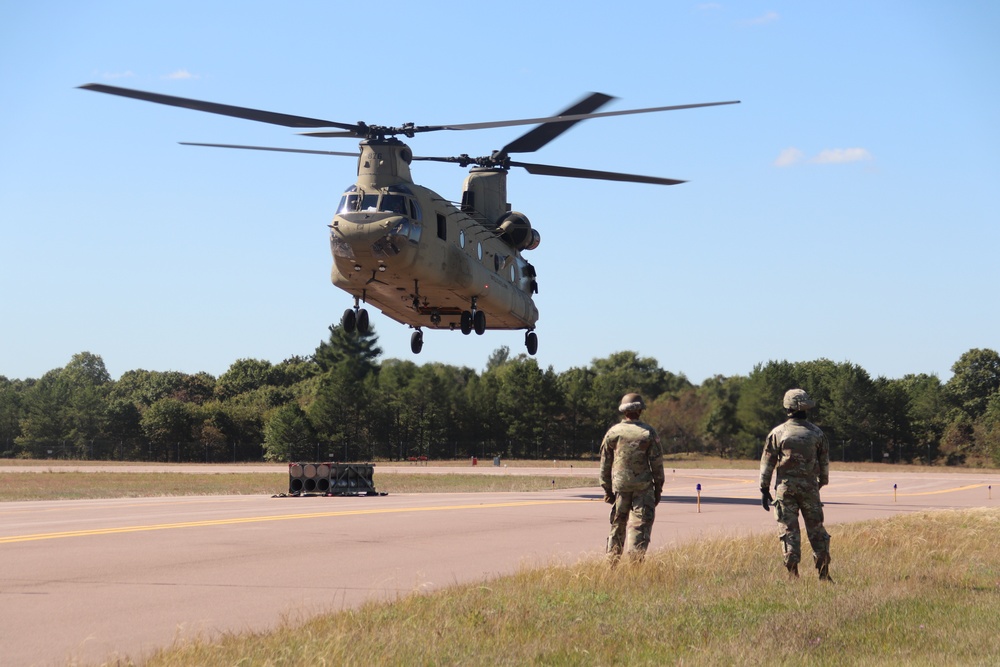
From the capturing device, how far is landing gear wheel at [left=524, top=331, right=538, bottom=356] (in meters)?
37.0

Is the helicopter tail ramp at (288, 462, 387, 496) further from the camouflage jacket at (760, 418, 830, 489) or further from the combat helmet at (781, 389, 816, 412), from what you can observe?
the combat helmet at (781, 389, 816, 412)

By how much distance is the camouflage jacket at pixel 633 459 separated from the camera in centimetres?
1223

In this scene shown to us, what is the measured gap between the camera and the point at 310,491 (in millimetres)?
31953

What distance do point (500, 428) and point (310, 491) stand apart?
76692 mm

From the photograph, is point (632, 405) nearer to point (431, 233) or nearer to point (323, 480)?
point (431, 233)

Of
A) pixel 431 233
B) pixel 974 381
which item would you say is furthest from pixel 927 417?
pixel 431 233

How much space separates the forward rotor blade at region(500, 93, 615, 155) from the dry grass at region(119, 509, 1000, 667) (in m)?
19.7

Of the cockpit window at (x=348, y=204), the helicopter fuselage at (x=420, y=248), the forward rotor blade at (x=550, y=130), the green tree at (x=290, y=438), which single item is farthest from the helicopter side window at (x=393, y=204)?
the green tree at (x=290, y=438)

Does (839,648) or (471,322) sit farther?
(471,322)

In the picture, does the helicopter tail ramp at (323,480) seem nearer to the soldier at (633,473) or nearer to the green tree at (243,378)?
the soldier at (633,473)

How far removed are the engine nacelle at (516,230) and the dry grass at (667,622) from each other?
70.1 feet

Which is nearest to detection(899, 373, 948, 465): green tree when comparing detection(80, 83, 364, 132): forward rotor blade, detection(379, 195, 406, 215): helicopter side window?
detection(379, 195, 406, 215): helicopter side window

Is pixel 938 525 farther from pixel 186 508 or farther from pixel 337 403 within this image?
pixel 337 403

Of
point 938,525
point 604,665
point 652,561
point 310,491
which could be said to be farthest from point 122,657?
point 310,491
